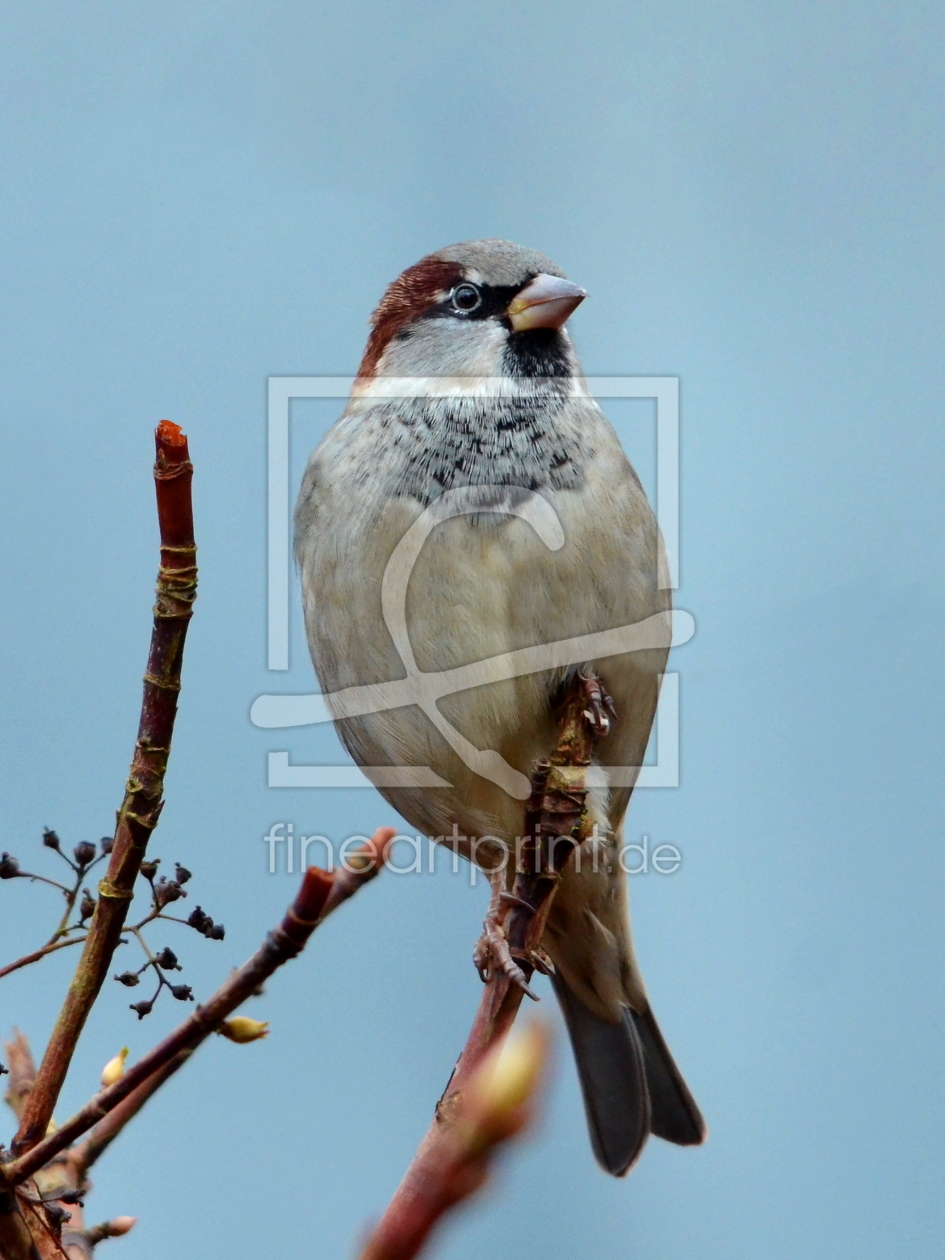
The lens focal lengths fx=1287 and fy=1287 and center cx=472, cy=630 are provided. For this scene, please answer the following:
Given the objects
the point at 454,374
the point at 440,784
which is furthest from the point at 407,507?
the point at 440,784

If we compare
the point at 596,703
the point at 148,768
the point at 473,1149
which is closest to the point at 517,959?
the point at 596,703

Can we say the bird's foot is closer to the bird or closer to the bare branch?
the bird

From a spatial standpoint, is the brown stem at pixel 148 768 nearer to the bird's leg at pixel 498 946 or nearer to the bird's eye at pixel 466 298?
the bird's leg at pixel 498 946

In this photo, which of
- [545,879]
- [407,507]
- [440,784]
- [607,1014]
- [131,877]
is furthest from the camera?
[607,1014]

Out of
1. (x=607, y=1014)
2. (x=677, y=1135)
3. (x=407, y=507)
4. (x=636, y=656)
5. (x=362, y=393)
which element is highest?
(x=362, y=393)

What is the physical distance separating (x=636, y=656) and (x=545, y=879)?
487 millimetres

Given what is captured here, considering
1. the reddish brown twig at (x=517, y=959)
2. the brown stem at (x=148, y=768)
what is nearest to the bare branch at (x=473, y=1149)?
the reddish brown twig at (x=517, y=959)

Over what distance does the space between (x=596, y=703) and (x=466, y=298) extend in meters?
0.68

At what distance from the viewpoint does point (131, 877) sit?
0.63 m

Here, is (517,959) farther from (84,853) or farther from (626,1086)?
(626,1086)

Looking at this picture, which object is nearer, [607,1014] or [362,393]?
[362,393]

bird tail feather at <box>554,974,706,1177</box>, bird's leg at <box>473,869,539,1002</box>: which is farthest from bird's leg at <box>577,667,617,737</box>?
bird tail feather at <box>554,974,706,1177</box>

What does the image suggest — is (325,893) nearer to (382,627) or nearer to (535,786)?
(535,786)

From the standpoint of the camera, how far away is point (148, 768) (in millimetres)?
646
